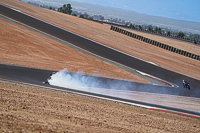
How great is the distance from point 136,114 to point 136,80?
1108cm

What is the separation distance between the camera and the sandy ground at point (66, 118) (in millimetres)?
9117

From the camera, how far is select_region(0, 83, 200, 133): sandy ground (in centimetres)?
912

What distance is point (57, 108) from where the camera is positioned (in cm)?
1162

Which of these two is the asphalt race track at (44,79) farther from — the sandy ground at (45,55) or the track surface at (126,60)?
the track surface at (126,60)

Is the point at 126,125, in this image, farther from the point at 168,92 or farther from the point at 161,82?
the point at 161,82

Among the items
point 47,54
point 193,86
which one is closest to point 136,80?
point 193,86

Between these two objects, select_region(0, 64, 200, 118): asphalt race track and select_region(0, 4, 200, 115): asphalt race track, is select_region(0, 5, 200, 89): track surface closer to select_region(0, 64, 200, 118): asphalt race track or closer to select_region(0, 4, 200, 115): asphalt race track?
select_region(0, 4, 200, 115): asphalt race track

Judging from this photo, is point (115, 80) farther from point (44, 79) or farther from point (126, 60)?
point (126, 60)

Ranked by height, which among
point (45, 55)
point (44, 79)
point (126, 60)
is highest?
point (126, 60)

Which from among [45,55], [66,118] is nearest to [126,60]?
[45,55]

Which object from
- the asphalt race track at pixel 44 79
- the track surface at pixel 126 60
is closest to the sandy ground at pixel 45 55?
the asphalt race track at pixel 44 79

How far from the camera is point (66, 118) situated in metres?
10.4

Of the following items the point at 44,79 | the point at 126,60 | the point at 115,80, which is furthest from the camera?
the point at 126,60

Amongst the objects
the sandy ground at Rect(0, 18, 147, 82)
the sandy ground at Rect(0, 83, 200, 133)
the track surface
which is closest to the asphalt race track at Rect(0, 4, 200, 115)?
the track surface
